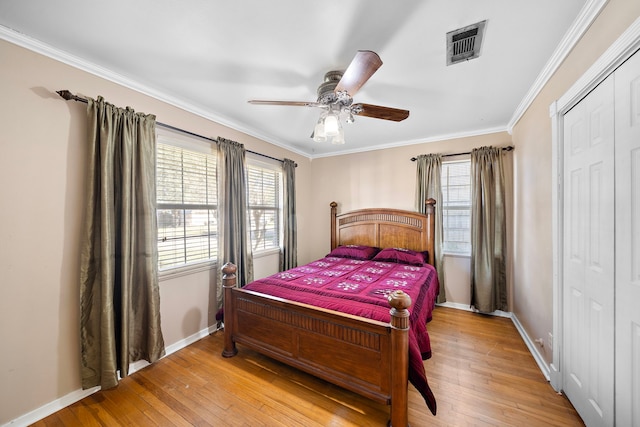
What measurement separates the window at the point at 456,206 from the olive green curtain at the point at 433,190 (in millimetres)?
130

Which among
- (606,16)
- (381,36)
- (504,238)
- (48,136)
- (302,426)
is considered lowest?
(302,426)

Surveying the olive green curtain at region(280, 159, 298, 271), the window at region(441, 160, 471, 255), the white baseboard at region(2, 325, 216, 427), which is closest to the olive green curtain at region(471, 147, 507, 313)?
the window at region(441, 160, 471, 255)

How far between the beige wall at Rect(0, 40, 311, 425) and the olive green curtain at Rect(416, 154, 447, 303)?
3.64m

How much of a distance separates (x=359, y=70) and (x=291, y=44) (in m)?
0.53

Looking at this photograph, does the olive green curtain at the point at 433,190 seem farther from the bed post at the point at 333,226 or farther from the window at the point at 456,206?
the bed post at the point at 333,226

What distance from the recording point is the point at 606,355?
133 centimetres

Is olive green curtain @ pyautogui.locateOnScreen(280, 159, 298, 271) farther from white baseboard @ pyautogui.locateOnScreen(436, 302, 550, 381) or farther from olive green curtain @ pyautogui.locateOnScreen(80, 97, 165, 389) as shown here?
white baseboard @ pyautogui.locateOnScreen(436, 302, 550, 381)

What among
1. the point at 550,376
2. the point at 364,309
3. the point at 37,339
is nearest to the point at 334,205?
the point at 364,309

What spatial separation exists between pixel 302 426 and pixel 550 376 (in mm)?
1960

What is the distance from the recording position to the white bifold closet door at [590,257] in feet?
4.30

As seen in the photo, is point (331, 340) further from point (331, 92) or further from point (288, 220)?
point (288, 220)

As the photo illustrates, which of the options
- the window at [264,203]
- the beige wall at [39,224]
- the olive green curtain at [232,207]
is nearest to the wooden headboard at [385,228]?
the window at [264,203]

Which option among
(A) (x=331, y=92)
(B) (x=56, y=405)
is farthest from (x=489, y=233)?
(B) (x=56, y=405)

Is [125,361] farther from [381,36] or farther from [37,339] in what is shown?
[381,36]
